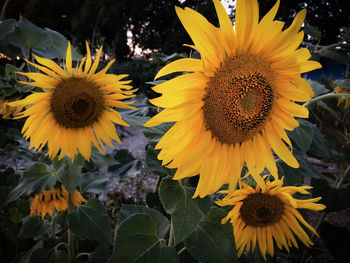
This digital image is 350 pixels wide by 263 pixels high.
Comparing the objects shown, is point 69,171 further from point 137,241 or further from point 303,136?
point 303,136

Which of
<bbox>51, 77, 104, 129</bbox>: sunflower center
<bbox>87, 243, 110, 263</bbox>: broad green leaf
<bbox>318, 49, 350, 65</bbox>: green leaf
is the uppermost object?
<bbox>318, 49, 350, 65</bbox>: green leaf

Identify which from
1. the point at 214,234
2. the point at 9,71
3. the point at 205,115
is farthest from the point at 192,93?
the point at 9,71

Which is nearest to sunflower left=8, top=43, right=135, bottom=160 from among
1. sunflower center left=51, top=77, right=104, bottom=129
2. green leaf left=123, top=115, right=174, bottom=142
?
sunflower center left=51, top=77, right=104, bottom=129

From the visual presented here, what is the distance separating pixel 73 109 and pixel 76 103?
0.03 metres

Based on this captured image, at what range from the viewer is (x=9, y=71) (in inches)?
41.6

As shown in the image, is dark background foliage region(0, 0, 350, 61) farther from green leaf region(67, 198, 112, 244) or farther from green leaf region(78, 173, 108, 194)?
green leaf region(67, 198, 112, 244)

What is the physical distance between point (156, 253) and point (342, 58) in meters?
1.18

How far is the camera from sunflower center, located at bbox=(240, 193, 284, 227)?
90cm

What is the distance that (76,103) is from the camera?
3.47ft

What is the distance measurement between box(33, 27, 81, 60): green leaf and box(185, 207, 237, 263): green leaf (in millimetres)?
868

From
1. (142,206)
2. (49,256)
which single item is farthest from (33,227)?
(142,206)

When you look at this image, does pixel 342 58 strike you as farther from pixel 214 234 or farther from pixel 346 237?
pixel 346 237

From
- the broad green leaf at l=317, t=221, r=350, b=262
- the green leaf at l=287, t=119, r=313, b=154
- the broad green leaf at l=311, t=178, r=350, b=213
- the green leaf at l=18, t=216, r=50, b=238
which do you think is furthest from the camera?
the broad green leaf at l=317, t=221, r=350, b=262

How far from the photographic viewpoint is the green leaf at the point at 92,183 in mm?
1497
